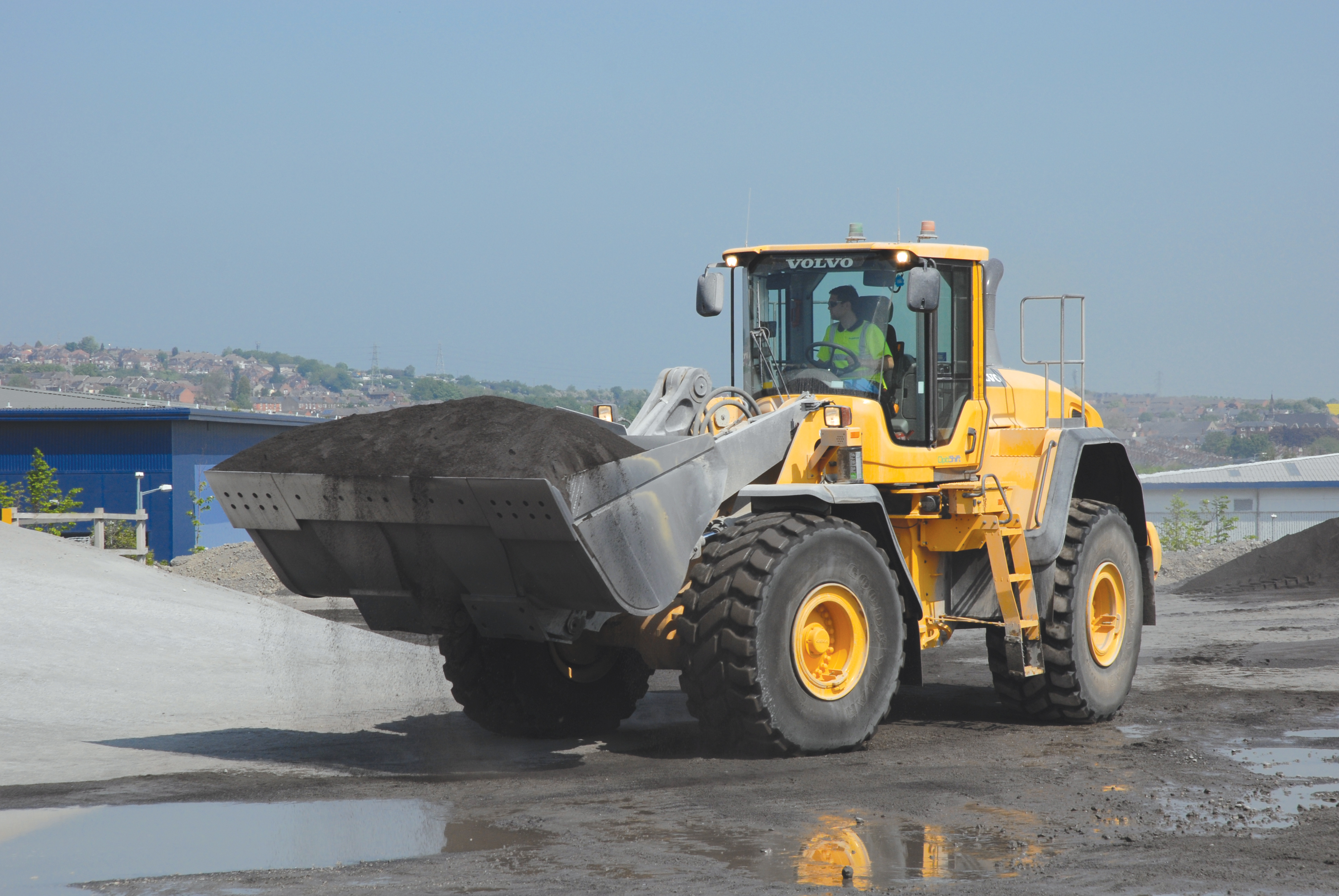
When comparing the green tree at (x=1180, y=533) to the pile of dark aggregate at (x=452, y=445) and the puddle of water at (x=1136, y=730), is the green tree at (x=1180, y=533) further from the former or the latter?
the pile of dark aggregate at (x=452, y=445)

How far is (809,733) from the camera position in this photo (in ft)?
25.9

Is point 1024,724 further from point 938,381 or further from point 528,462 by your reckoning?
point 528,462

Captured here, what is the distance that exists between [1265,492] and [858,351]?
71.2m

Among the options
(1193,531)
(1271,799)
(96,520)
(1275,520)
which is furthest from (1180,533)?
(1271,799)

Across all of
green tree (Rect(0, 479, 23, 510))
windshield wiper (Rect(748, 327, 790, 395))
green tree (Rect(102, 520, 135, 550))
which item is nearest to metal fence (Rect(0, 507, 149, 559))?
green tree (Rect(0, 479, 23, 510))

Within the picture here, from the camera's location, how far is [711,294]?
9.38m

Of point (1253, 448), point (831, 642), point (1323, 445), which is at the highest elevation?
point (831, 642)

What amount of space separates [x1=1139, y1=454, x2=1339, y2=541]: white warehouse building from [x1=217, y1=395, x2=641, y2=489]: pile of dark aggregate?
6352 centimetres

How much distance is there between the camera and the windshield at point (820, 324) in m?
9.15

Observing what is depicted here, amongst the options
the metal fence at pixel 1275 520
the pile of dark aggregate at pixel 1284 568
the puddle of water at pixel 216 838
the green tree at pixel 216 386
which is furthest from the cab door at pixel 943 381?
the green tree at pixel 216 386

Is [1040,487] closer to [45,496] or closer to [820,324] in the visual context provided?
[820,324]

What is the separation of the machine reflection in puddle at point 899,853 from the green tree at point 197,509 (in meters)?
37.3

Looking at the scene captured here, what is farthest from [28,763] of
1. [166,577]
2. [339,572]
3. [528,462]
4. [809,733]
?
[166,577]

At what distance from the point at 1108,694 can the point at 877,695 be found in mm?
2481
